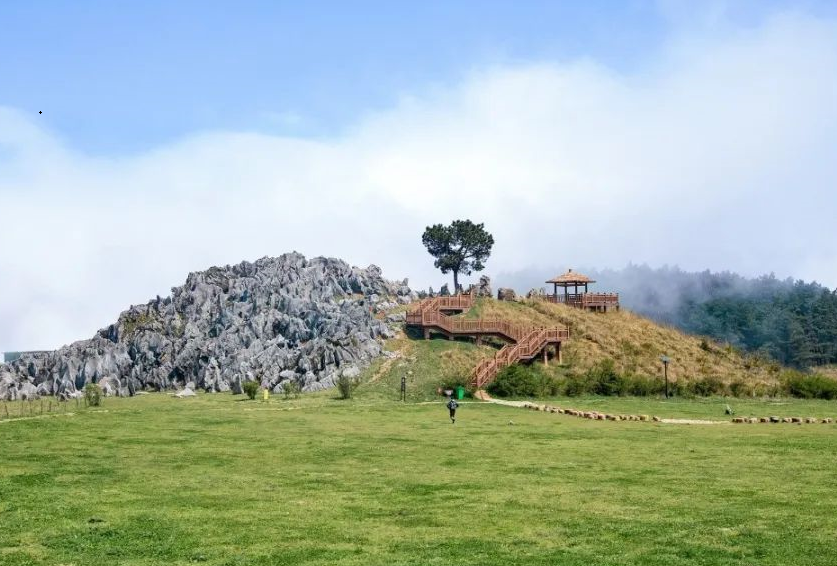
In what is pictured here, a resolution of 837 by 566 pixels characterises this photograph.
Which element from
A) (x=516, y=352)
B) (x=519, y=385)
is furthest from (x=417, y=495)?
(x=516, y=352)

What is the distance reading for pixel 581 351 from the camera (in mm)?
73375

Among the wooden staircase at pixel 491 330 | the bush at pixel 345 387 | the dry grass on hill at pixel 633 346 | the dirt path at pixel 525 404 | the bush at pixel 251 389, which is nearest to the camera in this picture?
the dirt path at pixel 525 404

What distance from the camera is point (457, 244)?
103 m

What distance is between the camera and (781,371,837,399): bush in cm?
6425

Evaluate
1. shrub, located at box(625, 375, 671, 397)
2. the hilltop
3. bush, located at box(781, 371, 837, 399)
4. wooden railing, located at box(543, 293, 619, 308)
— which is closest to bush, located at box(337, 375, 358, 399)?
the hilltop

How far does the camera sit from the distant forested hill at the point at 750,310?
13462 cm

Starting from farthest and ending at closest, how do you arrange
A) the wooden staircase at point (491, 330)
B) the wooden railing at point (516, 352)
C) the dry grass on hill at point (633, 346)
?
the dry grass on hill at point (633, 346) < the wooden staircase at point (491, 330) < the wooden railing at point (516, 352)

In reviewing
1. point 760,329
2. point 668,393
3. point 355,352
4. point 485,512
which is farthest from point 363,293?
point 760,329

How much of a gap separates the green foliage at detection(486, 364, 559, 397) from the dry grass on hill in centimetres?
857

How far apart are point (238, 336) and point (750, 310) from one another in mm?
100528

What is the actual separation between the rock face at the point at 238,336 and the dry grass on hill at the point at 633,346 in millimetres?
13562

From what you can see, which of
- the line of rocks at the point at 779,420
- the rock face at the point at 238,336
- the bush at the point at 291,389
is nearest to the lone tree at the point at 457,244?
the rock face at the point at 238,336

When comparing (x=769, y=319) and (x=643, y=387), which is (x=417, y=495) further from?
(x=769, y=319)

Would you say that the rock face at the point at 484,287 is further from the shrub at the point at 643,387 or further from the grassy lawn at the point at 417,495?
the grassy lawn at the point at 417,495
